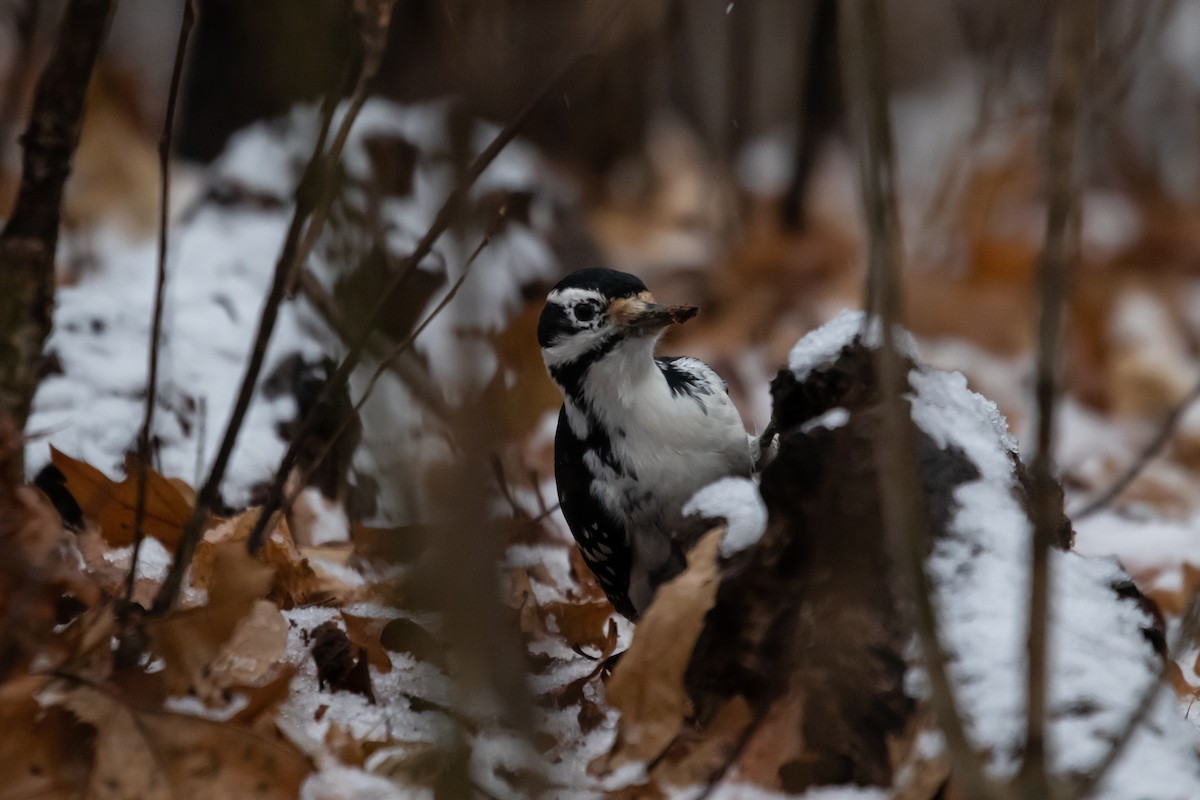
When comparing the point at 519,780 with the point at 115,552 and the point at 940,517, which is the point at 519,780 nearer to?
the point at 940,517

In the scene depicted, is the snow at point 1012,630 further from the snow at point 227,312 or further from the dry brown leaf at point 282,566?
the dry brown leaf at point 282,566

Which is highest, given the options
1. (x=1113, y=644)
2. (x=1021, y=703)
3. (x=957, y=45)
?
(x=957, y=45)

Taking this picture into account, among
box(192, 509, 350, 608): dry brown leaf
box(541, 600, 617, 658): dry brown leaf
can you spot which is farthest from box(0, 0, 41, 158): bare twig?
box(541, 600, 617, 658): dry brown leaf

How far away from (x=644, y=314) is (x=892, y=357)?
50.3 inches

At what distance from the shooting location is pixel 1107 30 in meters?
6.17

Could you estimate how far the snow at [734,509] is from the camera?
2.13 meters

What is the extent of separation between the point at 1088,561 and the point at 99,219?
189 inches

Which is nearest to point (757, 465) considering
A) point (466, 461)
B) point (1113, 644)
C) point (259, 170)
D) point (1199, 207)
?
point (1113, 644)

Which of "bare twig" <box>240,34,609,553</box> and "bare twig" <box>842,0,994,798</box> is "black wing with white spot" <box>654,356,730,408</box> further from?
"bare twig" <box>842,0,994,798</box>

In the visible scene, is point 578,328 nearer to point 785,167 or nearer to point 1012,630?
point 1012,630

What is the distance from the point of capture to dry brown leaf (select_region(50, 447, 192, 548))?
256 centimetres

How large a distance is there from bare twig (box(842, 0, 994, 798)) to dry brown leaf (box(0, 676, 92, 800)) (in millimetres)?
1120

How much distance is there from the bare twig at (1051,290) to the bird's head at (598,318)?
1.31 m

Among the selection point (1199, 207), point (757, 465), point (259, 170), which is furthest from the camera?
point (1199, 207)
